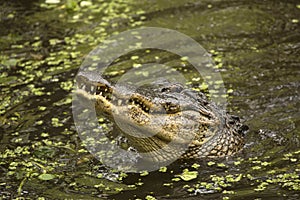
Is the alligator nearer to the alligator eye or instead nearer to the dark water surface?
the alligator eye

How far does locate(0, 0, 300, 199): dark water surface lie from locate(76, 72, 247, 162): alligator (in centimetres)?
14

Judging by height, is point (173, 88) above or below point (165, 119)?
above

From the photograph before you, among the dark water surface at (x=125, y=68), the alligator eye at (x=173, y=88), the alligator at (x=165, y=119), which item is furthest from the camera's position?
the alligator eye at (x=173, y=88)

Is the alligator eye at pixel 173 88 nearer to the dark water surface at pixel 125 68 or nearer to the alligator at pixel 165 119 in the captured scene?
the alligator at pixel 165 119

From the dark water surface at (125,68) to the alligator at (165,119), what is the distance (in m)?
0.14

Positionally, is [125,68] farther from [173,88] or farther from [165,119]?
[165,119]

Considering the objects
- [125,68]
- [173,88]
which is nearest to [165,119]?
[173,88]

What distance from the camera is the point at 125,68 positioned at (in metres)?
6.17

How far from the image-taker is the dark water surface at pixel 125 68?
4.19m

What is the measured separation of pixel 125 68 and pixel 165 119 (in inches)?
80.2

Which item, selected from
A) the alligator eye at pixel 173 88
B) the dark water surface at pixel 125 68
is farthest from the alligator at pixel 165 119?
the dark water surface at pixel 125 68

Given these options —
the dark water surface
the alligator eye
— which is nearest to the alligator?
the alligator eye

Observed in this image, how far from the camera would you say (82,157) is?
461 cm

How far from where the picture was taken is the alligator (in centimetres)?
399
